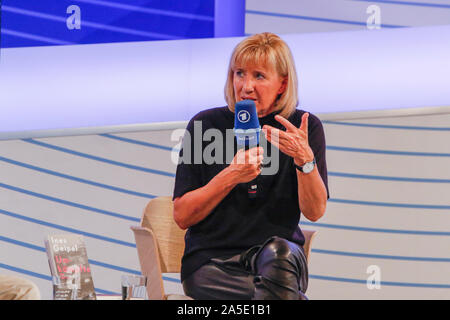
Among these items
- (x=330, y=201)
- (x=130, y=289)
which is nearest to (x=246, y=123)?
(x=130, y=289)

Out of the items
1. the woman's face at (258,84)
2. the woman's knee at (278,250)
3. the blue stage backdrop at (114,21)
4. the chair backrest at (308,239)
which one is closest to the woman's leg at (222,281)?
the woman's knee at (278,250)

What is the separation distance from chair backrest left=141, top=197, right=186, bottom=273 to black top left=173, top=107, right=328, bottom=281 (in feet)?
1.25

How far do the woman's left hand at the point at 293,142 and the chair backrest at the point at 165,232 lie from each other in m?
0.77

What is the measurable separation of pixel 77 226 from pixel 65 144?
494mm

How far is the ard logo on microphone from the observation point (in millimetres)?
2320

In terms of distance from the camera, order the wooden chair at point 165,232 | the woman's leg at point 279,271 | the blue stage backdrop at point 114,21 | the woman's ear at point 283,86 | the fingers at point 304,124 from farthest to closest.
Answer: the blue stage backdrop at point 114,21 < the wooden chair at point 165,232 < the woman's ear at point 283,86 < the fingers at point 304,124 < the woman's leg at point 279,271

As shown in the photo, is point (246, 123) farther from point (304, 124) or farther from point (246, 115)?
point (304, 124)

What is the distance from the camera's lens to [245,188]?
2516 mm

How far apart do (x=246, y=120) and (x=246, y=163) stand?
0.17 metres

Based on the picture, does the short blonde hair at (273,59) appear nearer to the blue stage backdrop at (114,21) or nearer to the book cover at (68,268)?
the book cover at (68,268)

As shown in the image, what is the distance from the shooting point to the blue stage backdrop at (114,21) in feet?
11.5

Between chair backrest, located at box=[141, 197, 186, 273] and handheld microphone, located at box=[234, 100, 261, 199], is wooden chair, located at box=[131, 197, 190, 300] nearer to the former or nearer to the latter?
chair backrest, located at box=[141, 197, 186, 273]

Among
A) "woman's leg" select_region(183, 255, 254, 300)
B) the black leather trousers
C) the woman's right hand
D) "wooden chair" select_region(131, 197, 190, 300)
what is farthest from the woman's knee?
"wooden chair" select_region(131, 197, 190, 300)

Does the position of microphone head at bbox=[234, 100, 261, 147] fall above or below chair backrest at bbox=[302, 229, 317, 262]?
above
